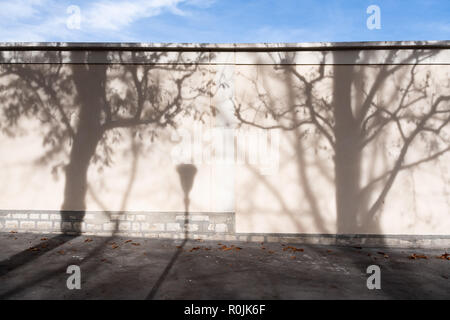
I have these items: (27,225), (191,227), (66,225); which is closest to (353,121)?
(191,227)

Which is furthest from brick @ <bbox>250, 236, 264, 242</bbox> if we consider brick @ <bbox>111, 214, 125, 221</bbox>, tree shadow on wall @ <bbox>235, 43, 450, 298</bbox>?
brick @ <bbox>111, 214, 125, 221</bbox>

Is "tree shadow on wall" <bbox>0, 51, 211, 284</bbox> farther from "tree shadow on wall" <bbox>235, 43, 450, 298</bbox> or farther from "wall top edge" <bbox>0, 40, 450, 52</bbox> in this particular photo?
"tree shadow on wall" <bbox>235, 43, 450, 298</bbox>

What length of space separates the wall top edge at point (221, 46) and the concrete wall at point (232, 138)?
0.14 feet

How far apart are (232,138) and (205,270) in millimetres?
3254

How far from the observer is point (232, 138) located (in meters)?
7.45

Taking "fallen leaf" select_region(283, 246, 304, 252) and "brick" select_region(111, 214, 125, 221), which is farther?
"brick" select_region(111, 214, 125, 221)

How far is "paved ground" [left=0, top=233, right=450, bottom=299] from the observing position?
4414mm

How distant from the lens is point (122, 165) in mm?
7598

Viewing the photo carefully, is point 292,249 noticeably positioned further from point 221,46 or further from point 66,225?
point 66,225

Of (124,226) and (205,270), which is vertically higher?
(124,226)

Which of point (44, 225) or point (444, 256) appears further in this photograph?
point (44, 225)

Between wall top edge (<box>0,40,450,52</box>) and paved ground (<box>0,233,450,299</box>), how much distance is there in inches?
180
